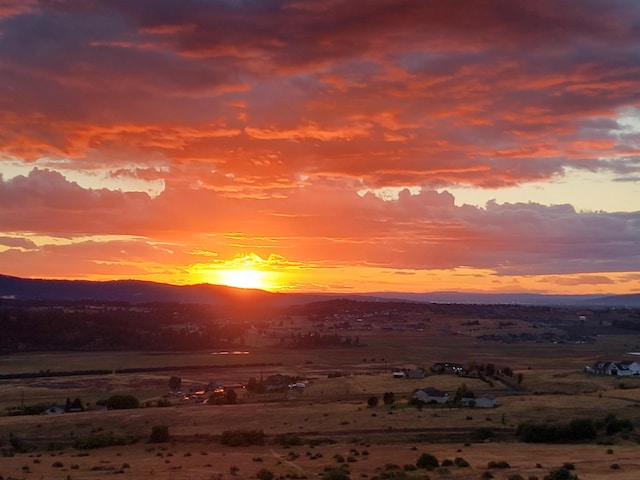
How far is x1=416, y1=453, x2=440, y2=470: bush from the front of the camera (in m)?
44.7

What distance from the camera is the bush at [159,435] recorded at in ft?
199

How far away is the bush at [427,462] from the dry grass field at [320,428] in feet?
2.20

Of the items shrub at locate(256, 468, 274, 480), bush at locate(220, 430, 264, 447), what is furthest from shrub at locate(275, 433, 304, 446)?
shrub at locate(256, 468, 274, 480)

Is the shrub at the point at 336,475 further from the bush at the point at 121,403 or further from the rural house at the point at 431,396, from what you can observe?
the bush at the point at 121,403

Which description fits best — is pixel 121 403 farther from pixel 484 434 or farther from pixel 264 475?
pixel 264 475

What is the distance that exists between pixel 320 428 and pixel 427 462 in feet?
66.1

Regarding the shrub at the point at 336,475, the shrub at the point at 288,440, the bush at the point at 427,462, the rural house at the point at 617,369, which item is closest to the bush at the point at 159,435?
the shrub at the point at 288,440

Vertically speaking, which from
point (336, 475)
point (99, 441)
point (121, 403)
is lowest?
point (121, 403)

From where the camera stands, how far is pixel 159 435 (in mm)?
61094

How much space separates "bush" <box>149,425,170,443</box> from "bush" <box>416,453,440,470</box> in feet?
78.5

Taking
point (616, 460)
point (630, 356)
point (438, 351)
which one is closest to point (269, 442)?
point (616, 460)

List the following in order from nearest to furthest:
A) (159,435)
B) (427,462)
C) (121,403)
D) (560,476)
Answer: (560,476), (427,462), (159,435), (121,403)

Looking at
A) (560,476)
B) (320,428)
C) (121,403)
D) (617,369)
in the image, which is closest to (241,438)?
(320,428)

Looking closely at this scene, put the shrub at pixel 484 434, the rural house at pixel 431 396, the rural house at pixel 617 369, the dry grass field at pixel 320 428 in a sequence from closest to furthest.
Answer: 1. the dry grass field at pixel 320 428
2. the shrub at pixel 484 434
3. the rural house at pixel 431 396
4. the rural house at pixel 617 369
